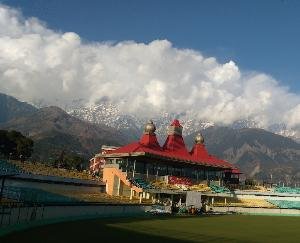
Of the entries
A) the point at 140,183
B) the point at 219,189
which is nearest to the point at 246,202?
the point at 219,189

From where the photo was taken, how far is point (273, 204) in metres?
95.7

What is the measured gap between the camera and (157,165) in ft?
319

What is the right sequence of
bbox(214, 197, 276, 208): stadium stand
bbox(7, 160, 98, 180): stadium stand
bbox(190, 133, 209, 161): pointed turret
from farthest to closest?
bbox(190, 133, 209, 161): pointed turret → bbox(214, 197, 276, 208): stadium stand → bbox(7, 160, 98, 180): stadium stand

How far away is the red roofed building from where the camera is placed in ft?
294

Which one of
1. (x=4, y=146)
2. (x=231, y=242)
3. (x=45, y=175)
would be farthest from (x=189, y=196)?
(x=4, y=146)

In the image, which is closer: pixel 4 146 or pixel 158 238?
pixel 158 238

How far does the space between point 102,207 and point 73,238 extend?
2493cm

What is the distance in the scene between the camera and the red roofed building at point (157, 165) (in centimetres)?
8956

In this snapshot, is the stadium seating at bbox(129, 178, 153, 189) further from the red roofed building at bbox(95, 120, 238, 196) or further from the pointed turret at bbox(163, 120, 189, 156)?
the pointed turret at bbox(163, 120, 189, 156)

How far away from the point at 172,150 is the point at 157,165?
8897 mm

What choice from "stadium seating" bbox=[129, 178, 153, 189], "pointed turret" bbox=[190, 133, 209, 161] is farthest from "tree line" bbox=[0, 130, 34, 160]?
"stadium seating" bbox=[129, 178, 153, 189]

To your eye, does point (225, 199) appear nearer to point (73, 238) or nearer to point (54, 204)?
point (54, 204)

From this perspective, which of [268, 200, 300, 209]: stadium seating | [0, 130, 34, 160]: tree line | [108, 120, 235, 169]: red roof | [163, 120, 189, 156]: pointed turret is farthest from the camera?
[0, 130, 34, 160]: tree line

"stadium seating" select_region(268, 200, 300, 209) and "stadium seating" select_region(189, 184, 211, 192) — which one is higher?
"stadium seating" select_region(189, 184, 211, 192)
